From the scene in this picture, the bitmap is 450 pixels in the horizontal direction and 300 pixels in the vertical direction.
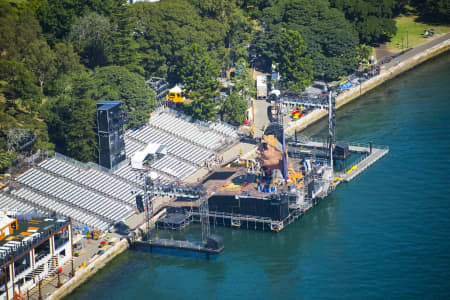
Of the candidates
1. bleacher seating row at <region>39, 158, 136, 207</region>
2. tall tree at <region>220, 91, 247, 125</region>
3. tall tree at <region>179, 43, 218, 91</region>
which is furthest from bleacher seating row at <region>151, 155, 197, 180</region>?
tall tree at <region>179, 43, 218, 91</region>

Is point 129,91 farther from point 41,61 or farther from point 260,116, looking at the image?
point 260,116

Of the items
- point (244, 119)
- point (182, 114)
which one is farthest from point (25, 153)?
point (244, 119)

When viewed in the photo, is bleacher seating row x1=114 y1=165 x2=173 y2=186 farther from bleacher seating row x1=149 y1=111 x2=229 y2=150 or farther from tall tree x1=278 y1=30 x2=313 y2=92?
tall tree x1=278 y1=30 x2=313 y2=92

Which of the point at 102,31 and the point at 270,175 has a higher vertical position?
the point at 102,31

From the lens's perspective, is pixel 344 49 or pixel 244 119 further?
pixel 344 49

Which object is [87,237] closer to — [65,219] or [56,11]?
[65,219]

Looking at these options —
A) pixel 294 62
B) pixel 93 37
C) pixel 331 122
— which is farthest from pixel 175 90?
pixel 331 122

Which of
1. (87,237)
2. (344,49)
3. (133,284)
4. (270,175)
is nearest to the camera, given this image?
(133,284)
